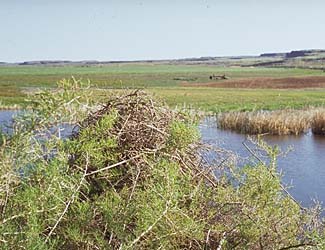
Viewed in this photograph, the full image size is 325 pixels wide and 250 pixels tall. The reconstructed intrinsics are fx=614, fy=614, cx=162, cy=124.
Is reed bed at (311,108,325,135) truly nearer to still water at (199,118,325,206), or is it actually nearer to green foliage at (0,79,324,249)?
still water at (199,118,325,206)

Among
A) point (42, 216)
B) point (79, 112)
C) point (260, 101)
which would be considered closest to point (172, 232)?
point (42, 216)

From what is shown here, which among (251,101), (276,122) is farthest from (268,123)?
(251,101)

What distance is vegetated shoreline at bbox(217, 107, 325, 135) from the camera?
808 inches

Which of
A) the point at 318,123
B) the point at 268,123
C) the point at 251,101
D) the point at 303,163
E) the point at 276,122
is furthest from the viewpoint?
the point at 251,101

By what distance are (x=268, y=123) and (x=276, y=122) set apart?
0.29 m

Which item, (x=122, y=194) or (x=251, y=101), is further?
(x=251, y=101)

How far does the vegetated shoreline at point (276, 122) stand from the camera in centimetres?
2052

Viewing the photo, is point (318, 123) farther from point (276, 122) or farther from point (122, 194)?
point (122, 194)

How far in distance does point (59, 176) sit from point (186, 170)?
553mm

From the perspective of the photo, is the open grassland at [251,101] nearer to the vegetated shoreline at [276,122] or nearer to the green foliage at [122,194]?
the vegetated shoreline at [276,122]

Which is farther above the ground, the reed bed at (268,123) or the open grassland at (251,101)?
the reed bed at (268,123)

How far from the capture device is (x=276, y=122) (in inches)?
806

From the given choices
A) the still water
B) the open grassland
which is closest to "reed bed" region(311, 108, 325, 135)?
the still water

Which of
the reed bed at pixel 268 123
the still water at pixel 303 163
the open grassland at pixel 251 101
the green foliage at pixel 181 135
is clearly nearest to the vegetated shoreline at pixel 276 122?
the reed bed at pixel 268 123
